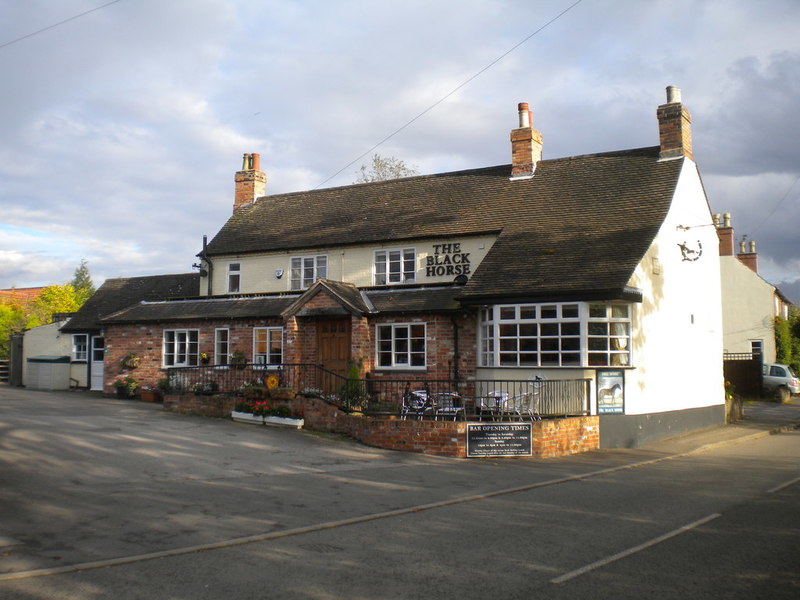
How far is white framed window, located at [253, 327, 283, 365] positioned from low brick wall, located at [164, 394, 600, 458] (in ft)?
17.6

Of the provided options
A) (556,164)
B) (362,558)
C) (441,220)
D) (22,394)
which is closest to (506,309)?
(441,220)

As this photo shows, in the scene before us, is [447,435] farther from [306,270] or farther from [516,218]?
[306,270]

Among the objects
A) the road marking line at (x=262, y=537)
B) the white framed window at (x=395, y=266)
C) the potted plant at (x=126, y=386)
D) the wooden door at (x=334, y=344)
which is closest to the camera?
the road marking line at (x=262, y=537)

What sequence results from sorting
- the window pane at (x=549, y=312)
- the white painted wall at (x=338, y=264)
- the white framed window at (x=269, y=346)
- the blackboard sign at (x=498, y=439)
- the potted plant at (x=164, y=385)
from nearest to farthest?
the blackboard sign at (x=498, y=439), the window pane at (x=549, y=312), the potted plant at (x=164, y=385), the white framed window at (x=269, y=346), the white painted wall at (x=338, y=264)

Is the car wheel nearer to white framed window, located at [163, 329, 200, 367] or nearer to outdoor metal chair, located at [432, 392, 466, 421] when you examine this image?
outdoor metal chair, located at [432, 392, 466, 421]

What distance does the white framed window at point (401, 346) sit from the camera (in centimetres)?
2088

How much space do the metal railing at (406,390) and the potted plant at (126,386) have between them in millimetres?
3853

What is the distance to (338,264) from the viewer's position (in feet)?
83.4

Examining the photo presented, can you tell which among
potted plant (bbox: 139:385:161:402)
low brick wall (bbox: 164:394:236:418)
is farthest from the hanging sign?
potted plant (bbox: 139:385:161:402)

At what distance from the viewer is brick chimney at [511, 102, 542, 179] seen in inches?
984

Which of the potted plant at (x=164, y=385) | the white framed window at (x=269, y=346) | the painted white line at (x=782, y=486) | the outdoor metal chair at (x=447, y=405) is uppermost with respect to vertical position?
the white framed window at (x=269, y=346)

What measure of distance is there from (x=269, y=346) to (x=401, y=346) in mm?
4506

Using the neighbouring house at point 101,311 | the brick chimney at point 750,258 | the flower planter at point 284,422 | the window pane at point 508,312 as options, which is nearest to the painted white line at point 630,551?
the window pane at point 508,312

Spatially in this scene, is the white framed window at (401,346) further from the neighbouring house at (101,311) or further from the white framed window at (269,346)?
the neighbouring house at (101,311)
